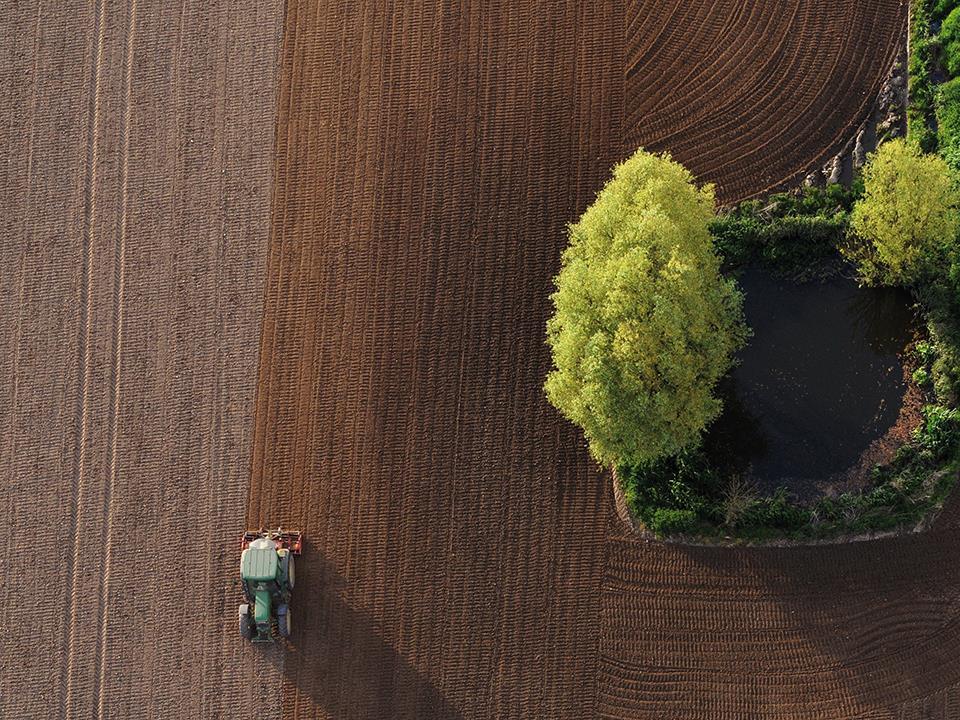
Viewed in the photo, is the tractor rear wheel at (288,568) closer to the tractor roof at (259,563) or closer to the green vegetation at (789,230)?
the tractor roof at (259,563)

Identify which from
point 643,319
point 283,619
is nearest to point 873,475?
point 643,319

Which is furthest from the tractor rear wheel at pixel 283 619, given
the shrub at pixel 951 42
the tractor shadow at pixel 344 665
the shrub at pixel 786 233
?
the shrub at pixel 951 42

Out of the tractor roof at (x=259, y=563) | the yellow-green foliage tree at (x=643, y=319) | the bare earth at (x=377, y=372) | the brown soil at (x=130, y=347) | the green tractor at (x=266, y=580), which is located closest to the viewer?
the yellow-green foliage tree at (x=643, y=319)

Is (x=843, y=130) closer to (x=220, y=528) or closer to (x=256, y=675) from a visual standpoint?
(x=220, y=528)

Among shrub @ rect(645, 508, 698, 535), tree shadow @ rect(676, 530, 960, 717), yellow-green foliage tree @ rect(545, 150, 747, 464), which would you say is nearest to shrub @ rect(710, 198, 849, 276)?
yellow-green foliage tree @ rect(545, 150, 747, 464)

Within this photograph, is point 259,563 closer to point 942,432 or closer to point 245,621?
point 245,621

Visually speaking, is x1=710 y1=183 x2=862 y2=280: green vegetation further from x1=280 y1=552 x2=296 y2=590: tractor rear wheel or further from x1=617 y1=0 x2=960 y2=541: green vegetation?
x1=280 y1=552 x2=296 y2=590: tractor rear wheel
